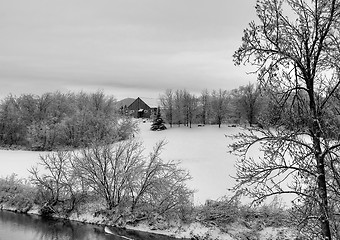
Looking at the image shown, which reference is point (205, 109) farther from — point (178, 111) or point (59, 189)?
point (59, 189)

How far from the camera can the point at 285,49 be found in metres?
5.59

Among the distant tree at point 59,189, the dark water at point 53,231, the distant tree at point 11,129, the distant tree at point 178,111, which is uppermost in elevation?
the distant tree at point 178,111

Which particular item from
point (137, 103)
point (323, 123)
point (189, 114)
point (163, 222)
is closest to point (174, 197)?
point (163, 222)

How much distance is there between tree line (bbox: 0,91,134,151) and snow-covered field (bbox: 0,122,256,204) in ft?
16.7

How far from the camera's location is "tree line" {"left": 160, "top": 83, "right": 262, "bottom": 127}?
64625 mm

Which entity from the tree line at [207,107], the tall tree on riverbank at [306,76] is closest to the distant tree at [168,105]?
the tree line at [207,107]

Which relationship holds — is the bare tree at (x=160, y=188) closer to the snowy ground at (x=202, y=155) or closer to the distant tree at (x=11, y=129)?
the snowy ground at (x=202, y=155)

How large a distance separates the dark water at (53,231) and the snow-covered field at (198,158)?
5.98m

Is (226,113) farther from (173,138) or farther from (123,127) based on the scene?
(123,127)

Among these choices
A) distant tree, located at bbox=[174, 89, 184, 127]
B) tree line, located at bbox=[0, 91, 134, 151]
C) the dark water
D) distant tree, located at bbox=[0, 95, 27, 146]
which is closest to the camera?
the dark water

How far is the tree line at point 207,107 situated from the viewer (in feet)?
212

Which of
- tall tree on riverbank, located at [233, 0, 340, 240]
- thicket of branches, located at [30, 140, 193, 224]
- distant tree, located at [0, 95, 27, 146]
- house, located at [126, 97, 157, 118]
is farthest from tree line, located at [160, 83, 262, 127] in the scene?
tall tree on riverbank, located at [233, 0, 340, 240]

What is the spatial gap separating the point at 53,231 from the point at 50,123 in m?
31.1

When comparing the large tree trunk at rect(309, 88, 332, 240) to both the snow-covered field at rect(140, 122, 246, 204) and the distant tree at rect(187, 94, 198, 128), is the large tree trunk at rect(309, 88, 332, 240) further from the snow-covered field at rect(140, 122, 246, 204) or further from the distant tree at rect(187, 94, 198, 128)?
the distant tree at rect(187, 94, 198, 128)
